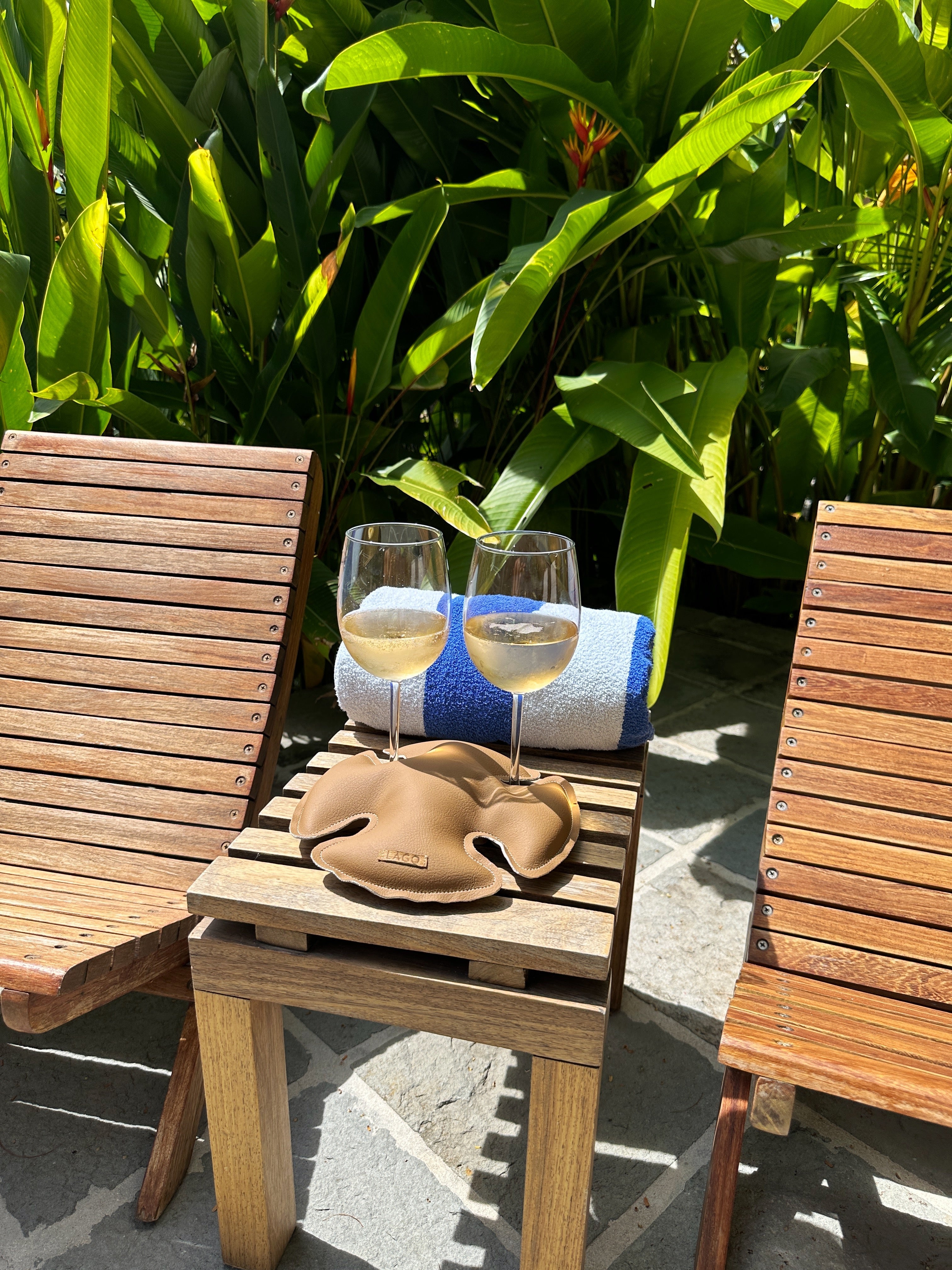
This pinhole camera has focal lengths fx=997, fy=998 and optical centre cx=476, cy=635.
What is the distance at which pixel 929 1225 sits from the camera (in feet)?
4.58

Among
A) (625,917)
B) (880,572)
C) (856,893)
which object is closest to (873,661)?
(880,572)

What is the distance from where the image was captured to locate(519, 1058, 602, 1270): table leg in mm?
1023

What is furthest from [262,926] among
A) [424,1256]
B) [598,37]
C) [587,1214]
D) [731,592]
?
[731,592]

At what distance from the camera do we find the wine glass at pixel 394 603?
109 cm

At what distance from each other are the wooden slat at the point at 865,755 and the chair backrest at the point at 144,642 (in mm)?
832

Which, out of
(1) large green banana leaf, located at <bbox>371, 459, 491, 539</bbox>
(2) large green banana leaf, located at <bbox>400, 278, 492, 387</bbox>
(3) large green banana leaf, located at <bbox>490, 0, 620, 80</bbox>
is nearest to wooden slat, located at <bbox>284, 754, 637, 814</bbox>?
(1) large green banana leaf, located at <bbox>371, 459, 491, 539</bbox>

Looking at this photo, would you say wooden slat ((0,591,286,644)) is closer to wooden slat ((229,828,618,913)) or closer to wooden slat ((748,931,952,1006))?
wooden slat ((229,828,618,913))

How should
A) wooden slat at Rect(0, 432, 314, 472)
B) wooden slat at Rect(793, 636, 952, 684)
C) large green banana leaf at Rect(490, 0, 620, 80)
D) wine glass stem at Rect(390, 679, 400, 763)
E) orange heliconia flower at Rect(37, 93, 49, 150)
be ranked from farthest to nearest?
1. large green banana leaf at Rect(490, 0, 620, 80)
2. orange heliconia flower at Rect(37, 93, 49, 150)
3. wooden slat at Rect(0, 432, 314, 472)
4. wooden slat at Rect(793, 636, 952, 684)
5. wine glass stem at Rect(390, 679, 400, 763)

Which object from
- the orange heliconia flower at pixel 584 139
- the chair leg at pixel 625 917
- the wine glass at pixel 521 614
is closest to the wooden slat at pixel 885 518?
the chair leg at pixel 625 917

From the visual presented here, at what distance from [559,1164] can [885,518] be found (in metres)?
1.13

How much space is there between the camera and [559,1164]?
1.06 metres

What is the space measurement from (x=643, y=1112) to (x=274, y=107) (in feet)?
7.13

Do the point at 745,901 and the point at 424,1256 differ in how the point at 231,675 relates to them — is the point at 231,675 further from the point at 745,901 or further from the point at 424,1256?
the point at 745,901

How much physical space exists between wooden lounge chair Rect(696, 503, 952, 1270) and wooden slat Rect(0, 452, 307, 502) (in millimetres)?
Answer: 928
